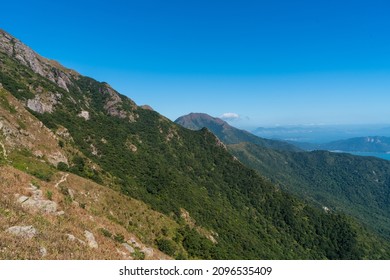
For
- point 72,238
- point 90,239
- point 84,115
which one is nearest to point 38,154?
point 90,239

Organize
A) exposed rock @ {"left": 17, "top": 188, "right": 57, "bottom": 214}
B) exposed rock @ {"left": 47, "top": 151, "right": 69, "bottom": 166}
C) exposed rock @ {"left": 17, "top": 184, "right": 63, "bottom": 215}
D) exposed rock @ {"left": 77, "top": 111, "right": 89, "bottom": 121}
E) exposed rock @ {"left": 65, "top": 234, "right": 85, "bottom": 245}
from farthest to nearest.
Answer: exposed rock @ {"left": 77, "top": 111, "right": 89, "bottom": 121} < exposed rock @ {"left": 47, "top": 151, "right": 69, "bottom": 166} < exposed rock @ {"left": 17, "top": 188, "right": 57, "bottom": 214} < exposed rock @ {"left": 17, "top": 184, "right": 63, "bottom": 215} < exposed rock @ {"left": 65, "top": 234, "right": 85, "bottom": 245}

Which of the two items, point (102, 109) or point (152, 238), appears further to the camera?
point (102, 109)

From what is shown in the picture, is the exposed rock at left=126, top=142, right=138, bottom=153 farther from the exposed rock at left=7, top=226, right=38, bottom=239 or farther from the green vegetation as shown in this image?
the exposed rock at left=7, top=226, right=38, bottom=239

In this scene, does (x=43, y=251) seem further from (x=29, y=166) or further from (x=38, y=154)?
(x=38, y=154)

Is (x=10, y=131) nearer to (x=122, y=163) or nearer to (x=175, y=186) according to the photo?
(x=122, y=163)

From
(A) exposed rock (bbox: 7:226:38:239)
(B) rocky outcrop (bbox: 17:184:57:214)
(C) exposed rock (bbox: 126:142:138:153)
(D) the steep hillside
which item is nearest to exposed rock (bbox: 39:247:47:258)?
(A) exposed rock (bbox: 7:226:38:239)

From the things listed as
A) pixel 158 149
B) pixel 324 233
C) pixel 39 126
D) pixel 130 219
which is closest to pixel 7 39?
pixel 158 149

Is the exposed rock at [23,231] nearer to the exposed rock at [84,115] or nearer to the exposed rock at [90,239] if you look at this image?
the exposed rock at [90,239]
